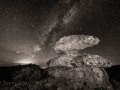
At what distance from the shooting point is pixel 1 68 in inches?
776

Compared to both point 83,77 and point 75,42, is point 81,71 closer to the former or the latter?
point 83,77

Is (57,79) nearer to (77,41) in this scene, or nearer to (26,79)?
(26,79)

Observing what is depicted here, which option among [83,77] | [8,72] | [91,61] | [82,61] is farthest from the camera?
[82,61]

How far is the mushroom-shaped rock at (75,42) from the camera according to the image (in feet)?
111

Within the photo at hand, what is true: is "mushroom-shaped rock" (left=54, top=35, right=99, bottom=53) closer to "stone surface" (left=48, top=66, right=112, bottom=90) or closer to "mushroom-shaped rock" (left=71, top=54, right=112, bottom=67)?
Answer: "mushroom-shaped rock" (left=71, top=54, right=112, bottom=67)

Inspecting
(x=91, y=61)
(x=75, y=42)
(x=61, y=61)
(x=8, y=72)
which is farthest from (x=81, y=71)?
(x=75, y=42)

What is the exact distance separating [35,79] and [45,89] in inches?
90.7

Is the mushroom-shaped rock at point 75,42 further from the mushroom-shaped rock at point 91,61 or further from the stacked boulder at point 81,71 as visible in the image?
the mushroom-shaped rock at point 91,61

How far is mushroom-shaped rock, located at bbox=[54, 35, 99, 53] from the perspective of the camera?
3394 cm

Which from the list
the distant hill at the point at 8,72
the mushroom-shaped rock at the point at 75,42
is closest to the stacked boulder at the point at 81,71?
the mushroom-shaped rock at the point at 75,42

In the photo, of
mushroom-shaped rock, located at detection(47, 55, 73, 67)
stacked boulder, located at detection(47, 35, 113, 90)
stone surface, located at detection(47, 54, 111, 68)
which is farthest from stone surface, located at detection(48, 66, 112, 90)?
mushroom-shaped rock, located at detection(47, 55, 73, 67)

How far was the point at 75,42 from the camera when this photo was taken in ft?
112

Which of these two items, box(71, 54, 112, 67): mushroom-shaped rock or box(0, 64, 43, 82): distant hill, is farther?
box(71, 54, 112, 67): mushroom-shaped rock

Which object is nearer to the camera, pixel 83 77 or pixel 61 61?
pixel 83 77
